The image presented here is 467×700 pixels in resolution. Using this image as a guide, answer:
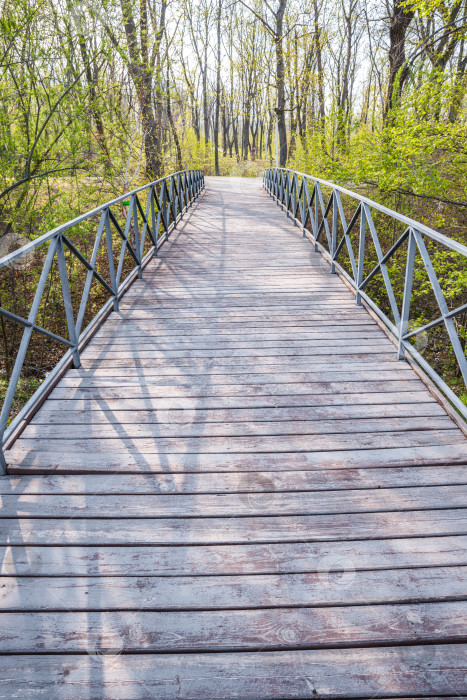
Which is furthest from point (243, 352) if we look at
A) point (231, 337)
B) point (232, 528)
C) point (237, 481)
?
point (232, 528)

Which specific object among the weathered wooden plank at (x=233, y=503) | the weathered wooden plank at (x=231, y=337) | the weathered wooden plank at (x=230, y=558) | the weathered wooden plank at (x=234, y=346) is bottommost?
the weathered wooden plank at (x=230, y=558)

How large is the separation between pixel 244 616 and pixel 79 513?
33.4 inches

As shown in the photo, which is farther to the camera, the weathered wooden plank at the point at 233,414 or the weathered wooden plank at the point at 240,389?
the weathered wooden plank at the point at 240,389

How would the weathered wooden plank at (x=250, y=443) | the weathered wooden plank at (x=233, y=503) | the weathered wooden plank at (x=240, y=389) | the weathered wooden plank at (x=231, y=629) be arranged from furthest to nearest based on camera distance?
the weathered wooden plank at (x=240, y=389) → the weathered wooden plank at (x=250, y=443) → the weathered wooden plank at (x=233, y=503) → the weathered wooden plank at (x=231, y=629)

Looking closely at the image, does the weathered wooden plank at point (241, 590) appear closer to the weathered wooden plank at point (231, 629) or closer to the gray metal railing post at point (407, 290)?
the weathered wooden plank at point (231, 629)

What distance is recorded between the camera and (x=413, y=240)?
3240 mm

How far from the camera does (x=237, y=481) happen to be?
2.23 m

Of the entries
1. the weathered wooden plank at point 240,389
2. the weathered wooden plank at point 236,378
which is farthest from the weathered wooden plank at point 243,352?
the weathered wooden plank at point 240,389

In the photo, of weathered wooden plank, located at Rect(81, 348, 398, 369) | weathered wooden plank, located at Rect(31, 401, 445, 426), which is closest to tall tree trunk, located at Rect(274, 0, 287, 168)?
weathered wooden plank, located at Rect(81, 348, 398, 369)

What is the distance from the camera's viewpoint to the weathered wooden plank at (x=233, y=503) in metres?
2.04

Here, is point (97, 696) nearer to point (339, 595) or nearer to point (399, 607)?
point (339, 595)

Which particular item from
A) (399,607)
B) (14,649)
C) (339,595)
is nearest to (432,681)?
(399,607)

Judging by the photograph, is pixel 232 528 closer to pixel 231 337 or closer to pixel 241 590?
pixel 241 590

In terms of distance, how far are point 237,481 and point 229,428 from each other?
18.4 inches
